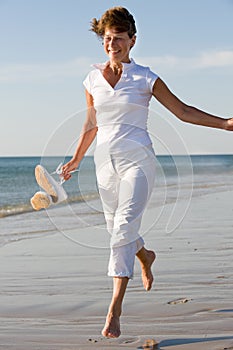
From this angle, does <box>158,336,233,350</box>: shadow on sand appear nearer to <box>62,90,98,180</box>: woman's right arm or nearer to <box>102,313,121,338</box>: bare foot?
<box>102,313,121,338</box>: bare foot

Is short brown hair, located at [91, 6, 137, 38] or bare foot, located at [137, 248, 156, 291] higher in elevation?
short brown hair, located at [91, 6, 137, 38]

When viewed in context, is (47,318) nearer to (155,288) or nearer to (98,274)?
(155,288)

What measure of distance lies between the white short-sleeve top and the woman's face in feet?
0.20

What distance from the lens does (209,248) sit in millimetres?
8203

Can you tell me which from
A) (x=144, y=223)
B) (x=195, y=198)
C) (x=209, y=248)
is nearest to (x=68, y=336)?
(x=144, y=223)

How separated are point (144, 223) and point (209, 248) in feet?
10.9

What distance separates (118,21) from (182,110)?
25.8 inches

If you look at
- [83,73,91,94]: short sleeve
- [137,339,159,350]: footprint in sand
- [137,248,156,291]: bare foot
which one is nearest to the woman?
[83,73,91,94]: short sleeve

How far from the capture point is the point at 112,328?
4469mm

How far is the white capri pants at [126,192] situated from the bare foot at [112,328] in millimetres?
253

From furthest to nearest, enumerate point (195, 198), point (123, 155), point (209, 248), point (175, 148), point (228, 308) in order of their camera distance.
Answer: point (195, 198)
point (209, 248)
point (228, 308)
point (175, 148)
point (123, 155)

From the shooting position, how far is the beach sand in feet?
15.2

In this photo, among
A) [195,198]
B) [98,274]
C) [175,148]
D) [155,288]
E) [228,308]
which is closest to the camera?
[175,148]

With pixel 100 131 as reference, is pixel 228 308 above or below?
below
